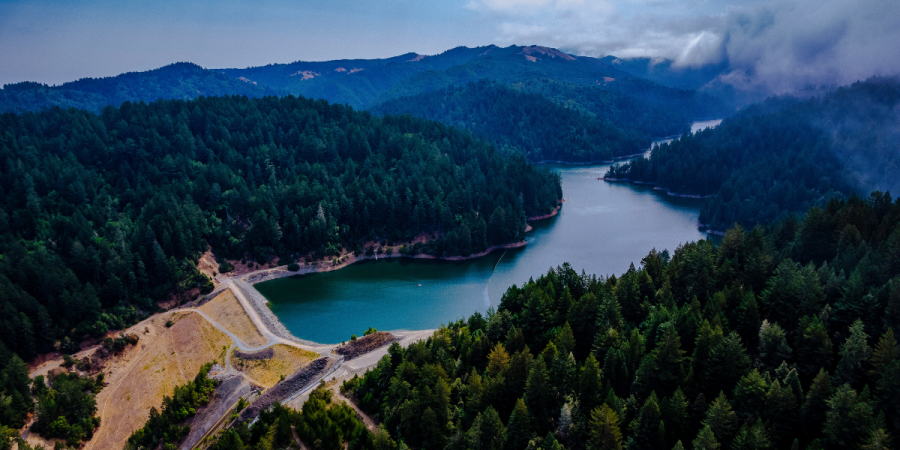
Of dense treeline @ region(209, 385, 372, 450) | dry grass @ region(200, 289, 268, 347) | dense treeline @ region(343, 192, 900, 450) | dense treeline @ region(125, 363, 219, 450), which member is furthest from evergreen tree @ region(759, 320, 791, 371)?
dry grass @ region(200, 289, 268, 347)

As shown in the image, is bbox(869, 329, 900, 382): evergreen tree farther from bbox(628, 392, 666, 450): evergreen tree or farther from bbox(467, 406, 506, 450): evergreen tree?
bbox(467, 406, 506, 450): evergreen tree

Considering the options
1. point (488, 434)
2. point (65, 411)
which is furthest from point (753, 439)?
point (65, 411)

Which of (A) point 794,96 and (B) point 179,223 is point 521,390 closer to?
(B) point 179,223

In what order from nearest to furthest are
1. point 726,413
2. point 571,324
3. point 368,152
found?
1. point 726,413
2. point 571,324
3. point 368,152

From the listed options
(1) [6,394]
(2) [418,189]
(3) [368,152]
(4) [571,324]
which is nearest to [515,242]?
(2) [418,189]

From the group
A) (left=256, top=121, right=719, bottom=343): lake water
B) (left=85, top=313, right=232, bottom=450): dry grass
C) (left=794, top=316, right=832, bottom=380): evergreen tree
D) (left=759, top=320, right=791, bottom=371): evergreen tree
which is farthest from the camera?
(left=256, top=121, right=719, bottom=343): lake water

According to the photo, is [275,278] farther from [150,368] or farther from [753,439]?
[753,439]

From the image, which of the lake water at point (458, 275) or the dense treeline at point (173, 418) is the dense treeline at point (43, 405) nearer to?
the dense treeline at point (173, 418)
